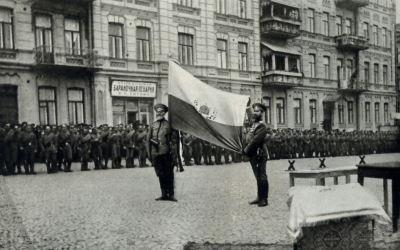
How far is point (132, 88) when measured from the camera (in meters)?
17.7

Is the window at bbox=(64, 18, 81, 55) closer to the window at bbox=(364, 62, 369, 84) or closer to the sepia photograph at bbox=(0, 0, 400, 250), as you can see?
the sepia photograph at bbox=(0, 0, 400, 250)

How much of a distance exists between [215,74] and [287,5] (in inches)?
446

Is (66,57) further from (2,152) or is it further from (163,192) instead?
(163,192)

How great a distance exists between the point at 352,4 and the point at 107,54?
10172 mm

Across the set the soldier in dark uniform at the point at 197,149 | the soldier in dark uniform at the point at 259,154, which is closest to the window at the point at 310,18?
the soldier in dark uniform at the point at 197,149

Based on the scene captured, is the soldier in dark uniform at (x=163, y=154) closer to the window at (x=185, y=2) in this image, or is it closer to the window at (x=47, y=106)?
the window at (x=185, y=2)

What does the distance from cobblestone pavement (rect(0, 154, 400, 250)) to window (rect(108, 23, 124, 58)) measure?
31.0 ft

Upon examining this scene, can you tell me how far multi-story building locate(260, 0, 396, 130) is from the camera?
15047 millimetres

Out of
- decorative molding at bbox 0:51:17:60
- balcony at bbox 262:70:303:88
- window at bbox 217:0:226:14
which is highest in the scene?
window at bbox 217:0:226:14

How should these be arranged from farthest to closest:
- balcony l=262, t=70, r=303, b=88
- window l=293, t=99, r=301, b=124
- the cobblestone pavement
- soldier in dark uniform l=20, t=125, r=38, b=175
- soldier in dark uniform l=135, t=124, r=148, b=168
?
window l=293, t=99, r=301, b=124, balcony l=262, t=70, r=303, b=88, soldier in dark uniform l=135, t=124, r=148, b=168, soldier in dark uniform l=20, t=125, r=38, b=175, the cobblestone pavement

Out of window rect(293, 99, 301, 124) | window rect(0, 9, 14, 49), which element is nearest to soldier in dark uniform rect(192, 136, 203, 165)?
window rect(0, 9, 14, 49)

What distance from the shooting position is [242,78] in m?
13.7

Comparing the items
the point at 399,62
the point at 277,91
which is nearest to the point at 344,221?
the point at 399,62

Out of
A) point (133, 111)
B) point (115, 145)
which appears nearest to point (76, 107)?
point (133, 111)
